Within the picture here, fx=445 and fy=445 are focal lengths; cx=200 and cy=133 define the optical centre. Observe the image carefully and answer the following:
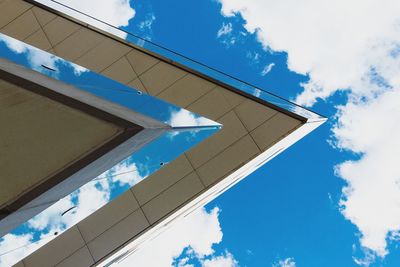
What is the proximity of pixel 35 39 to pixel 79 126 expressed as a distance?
467 inches

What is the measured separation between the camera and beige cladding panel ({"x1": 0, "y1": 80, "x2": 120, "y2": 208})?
114 inches

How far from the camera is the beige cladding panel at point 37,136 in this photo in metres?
2.91

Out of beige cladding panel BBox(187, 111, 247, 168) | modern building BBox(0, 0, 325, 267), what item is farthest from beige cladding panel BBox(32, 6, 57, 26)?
beige cladding panel BBox(187, 111, 247, 168)

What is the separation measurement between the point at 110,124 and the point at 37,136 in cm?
50

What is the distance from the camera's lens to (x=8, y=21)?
14.1 meters

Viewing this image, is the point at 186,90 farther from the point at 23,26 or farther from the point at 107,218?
the point at 23,26

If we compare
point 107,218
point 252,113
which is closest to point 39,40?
point 107,218

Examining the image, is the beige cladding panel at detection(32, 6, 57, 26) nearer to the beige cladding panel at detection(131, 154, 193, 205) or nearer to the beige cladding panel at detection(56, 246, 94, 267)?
the beige cladding panel at detection(131, 154, 193, 205)

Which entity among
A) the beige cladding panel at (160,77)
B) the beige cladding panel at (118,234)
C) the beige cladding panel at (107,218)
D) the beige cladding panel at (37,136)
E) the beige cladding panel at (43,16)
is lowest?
the beige cladding panel at (37,136)

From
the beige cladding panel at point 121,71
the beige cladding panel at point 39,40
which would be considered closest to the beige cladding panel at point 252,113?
the beige cladding panel at point 121,71

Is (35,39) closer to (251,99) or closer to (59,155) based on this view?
(251,99)

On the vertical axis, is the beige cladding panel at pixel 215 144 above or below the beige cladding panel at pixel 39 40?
below

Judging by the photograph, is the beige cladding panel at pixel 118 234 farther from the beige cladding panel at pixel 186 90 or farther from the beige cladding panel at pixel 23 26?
the beige cladding panel at pixel 23 26

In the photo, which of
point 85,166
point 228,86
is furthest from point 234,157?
point 85,166
